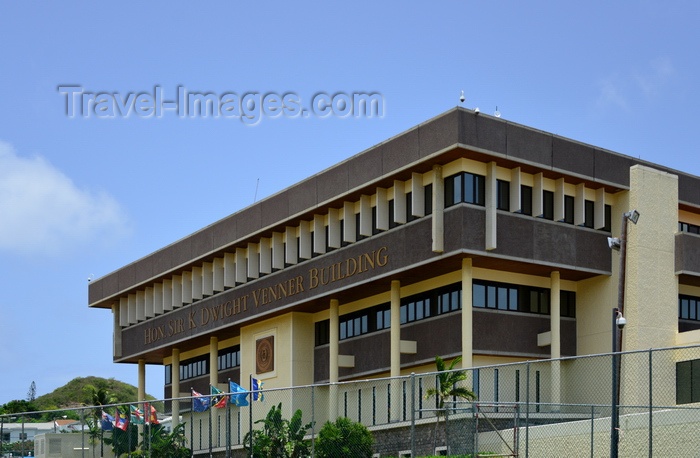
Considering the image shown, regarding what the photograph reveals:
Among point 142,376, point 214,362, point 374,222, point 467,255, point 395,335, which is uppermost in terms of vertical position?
point 374,222

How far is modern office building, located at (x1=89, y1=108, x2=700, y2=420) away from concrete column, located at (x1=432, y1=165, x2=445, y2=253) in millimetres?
67

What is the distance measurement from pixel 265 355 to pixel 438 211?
57.3 feet

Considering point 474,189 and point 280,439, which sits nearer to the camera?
point 280,439

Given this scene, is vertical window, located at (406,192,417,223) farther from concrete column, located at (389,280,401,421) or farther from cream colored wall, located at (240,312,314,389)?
cream colored wall, located at (240,312,314,389)

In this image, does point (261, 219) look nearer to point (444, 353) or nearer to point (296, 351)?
point (296, 351)

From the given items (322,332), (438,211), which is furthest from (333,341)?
(438,211)

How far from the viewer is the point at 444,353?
153 feet

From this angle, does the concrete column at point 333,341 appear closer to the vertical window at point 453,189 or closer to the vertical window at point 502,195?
the vertical window at point 453,189

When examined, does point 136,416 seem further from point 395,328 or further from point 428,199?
point 428,199

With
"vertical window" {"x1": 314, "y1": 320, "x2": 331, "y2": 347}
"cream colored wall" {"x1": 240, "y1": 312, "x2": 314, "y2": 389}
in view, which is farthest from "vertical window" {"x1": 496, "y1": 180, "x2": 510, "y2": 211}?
"cream colored wall" {"x1": 240, "y1": 312, "x2": 314, "y2": 389}

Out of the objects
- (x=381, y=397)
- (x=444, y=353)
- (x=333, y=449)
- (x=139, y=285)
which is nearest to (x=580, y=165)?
(x=444, y=353)

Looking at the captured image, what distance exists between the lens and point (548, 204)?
48.3 meters

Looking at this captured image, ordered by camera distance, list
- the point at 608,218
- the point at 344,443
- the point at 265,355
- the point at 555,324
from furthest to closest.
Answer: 1. the point at 265,355
2. the point at 608,218
3. the point at 555,324
4. the point at 344,443

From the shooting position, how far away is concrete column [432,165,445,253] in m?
45.2
